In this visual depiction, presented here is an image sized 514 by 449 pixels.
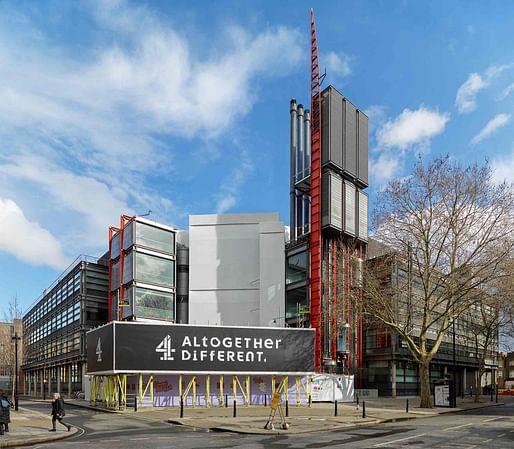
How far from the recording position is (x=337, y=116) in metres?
62.9

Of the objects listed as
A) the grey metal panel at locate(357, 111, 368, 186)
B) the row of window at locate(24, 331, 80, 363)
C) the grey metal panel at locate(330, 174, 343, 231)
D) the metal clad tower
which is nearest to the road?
the metal clad tower

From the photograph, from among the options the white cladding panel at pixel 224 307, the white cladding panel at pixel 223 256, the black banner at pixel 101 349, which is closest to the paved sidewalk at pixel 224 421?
the black banner at pixel 101 349

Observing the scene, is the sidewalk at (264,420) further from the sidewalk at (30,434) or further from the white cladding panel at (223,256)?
the white cladding panel at (223,256)

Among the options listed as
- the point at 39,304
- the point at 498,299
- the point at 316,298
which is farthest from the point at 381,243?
the point at 39,304

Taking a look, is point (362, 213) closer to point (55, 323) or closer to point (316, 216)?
point (316, 216)

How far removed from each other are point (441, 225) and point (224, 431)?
72.2 feet

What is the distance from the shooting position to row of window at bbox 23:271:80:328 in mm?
79375

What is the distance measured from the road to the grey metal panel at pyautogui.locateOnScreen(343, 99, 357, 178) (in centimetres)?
4053

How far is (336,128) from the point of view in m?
62.7

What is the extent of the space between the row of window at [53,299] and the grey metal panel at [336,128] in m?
38.4

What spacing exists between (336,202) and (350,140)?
8250 millimetres

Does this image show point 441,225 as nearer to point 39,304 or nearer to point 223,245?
point 223,245

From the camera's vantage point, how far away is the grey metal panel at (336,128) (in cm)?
6172

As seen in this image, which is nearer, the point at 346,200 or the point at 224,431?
the point at 224,431
